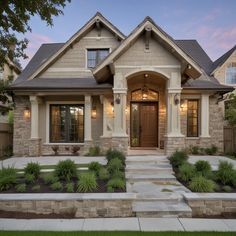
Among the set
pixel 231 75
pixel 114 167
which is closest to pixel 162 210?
pixel 114 167

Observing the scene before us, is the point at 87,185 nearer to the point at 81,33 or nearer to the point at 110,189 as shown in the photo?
the point at 110,189

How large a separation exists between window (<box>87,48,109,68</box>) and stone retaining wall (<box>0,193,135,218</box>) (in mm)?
9179

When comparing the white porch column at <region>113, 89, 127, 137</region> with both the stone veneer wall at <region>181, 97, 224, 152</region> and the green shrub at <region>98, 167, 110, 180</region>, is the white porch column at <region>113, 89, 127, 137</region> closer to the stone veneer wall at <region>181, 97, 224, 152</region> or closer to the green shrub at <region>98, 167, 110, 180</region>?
the green shrub at <region>98, 167, 110, 180</region>

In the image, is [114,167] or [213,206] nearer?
[213,206]

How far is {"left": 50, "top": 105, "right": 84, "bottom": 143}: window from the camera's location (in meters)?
12.5

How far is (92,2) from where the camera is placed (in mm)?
13570

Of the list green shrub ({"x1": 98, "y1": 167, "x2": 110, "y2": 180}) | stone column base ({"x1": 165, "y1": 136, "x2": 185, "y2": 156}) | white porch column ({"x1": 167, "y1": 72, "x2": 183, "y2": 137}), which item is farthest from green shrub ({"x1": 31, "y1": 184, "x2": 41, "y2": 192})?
white porch column ({"x1": 167, "y1": 72, "x2": 183, "y2": 137})

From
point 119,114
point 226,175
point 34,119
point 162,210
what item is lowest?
point 162,210

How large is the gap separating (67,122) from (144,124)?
4.04 meters

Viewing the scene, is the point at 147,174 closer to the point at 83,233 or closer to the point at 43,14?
the point at 83,233

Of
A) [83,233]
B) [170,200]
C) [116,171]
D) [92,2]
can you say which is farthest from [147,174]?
[92,2]

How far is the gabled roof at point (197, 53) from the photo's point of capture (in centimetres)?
1525

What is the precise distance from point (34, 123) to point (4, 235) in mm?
8354

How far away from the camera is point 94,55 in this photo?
13062 mm
